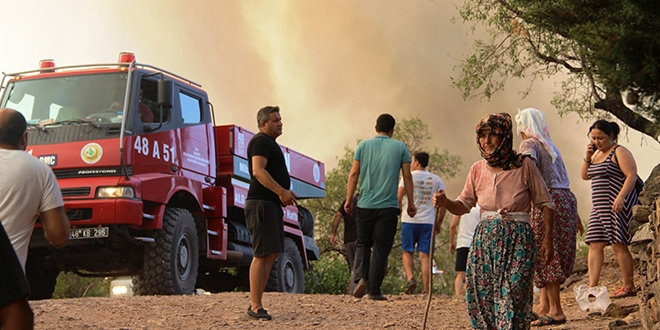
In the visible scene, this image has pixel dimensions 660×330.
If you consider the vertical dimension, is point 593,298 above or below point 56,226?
above

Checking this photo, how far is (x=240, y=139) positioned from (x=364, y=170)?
328 cm

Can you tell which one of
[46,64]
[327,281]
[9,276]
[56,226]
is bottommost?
[9,276]

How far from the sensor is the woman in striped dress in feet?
29.0

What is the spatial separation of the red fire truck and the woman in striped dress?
193 inches

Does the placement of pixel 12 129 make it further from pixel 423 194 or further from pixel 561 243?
pixel 423 194

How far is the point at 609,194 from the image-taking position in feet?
29.5

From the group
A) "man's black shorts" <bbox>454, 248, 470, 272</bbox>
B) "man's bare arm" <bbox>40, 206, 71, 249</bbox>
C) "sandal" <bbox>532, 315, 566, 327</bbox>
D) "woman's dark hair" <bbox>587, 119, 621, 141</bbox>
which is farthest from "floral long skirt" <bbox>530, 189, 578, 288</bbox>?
"man's bare arm" <bbox>40, 206, 71, 249</bbox>

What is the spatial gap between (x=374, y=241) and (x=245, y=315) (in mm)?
2077

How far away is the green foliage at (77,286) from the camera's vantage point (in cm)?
3741

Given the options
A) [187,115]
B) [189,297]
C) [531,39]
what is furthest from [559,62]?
[189,297]

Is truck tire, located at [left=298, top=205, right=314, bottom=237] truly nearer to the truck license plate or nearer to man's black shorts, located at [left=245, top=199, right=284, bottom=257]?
the truck license plate

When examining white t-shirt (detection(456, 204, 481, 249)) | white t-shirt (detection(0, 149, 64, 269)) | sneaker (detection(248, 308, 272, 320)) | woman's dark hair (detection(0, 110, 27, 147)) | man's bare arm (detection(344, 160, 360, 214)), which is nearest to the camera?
white t-shirt (detection(0, 149, 64, 269))

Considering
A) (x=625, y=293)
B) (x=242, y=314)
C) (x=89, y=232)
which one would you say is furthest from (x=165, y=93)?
(x=625, y=293)

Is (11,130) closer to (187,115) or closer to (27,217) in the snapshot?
(27,217)
